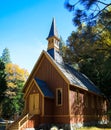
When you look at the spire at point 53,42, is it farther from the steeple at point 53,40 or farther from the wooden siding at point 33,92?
the wooden siding at point 33,92

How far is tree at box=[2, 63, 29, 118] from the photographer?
3841 cm

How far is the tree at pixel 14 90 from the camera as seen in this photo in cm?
3841

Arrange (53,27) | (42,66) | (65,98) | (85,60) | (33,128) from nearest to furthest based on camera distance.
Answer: (33,128) → (65,98) → (42,66) → (53,27) → (85,60)

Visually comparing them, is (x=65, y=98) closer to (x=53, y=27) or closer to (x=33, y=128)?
(x=33, y=128)

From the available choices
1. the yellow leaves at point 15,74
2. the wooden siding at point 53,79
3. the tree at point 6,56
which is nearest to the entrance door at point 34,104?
the wooden siding at point 53,79

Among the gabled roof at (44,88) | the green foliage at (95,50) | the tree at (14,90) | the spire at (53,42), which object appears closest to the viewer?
the green foliage at (95,50)

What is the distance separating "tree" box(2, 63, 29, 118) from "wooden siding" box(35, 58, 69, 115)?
15398 millimetres

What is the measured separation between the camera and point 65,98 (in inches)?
820

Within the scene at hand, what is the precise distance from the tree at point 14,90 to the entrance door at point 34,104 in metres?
16.3

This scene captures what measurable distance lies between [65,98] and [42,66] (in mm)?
4743

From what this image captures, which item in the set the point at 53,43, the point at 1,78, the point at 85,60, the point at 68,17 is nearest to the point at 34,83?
the point at 53,43

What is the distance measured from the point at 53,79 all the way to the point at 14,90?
63.3ft

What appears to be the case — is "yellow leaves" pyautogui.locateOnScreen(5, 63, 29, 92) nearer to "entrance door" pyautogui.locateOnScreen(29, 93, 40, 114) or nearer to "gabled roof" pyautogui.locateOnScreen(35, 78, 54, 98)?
"gabled roof" pyautogui.locateOnScreen(35, 78, 54, 98)

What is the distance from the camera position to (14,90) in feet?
131
